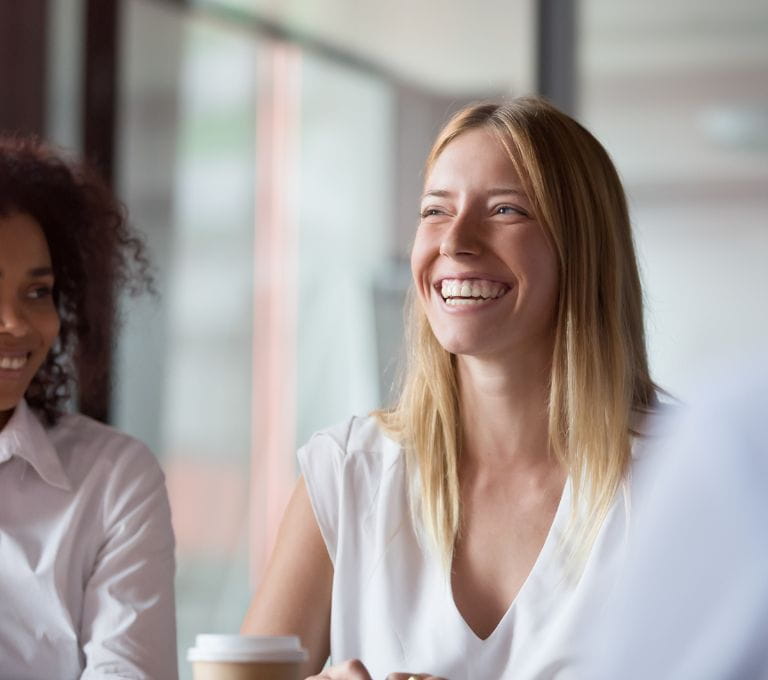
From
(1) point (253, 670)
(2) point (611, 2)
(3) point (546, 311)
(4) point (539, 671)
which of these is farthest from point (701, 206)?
(1) point (253, 670)

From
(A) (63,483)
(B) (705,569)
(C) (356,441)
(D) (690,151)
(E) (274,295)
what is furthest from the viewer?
(E) (274,295)

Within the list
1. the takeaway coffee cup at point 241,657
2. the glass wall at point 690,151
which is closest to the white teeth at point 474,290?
the takeaway coffee cup at point 241,657

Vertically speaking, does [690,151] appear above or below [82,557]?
above

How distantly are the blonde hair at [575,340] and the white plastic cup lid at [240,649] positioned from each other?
61cm

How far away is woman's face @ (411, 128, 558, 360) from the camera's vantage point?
69.7 inches

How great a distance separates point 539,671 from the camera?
1.59 metres

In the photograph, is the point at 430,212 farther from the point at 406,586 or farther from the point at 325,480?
the point at 406,586

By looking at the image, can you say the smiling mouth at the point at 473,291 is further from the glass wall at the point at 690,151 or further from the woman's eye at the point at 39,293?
the glass wall at the point at 690,151

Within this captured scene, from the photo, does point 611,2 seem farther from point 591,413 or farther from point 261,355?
point 591,413

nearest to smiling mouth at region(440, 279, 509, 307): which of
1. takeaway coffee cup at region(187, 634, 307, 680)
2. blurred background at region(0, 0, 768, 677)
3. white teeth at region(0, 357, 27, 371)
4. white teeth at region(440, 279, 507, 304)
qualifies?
white teeth at region(440, 279, 507, 304)

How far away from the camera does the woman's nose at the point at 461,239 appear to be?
1770mm

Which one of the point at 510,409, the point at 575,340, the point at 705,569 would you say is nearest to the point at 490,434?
the point at 510,409

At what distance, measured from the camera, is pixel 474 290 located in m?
1.77

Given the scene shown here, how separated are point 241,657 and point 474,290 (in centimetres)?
75
